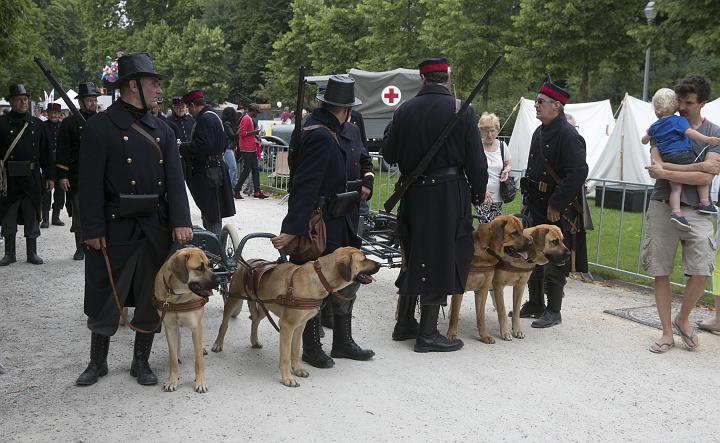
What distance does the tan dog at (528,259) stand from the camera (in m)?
6.45

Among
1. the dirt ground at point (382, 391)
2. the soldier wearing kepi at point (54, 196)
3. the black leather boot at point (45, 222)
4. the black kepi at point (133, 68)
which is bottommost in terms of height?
the dirt ground at point (382, 391)

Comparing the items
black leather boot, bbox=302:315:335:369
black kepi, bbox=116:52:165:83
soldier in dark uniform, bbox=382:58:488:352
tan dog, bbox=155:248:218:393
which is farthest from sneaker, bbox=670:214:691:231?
black kepi, bbox=116:52:165:83

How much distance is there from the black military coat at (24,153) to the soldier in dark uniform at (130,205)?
5.00 meters

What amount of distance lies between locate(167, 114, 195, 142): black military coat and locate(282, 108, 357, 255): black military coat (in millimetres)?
4580

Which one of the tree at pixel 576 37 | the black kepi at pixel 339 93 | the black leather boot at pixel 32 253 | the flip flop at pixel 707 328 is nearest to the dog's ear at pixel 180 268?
the black kepi at pixel 339 93

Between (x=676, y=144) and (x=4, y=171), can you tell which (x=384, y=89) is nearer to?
(x=4, y=171)

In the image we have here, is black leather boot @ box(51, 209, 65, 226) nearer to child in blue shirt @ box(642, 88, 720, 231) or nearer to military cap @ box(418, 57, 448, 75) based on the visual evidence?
military cap @ box(418, 57, 448, 75)

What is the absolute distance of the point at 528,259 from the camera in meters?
6.52

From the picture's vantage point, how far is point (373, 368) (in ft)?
19.2

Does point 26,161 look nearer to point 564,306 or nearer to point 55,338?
point 55,338

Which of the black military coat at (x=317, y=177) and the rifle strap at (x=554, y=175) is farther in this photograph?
the rifle strap at (x=554, y=175)

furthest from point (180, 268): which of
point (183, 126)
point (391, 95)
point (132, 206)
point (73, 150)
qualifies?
point (391, 95)

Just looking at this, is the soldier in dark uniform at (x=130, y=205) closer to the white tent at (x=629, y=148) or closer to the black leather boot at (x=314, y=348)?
the black leather boot at (x=314, y=348)

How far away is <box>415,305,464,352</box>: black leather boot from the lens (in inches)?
247
